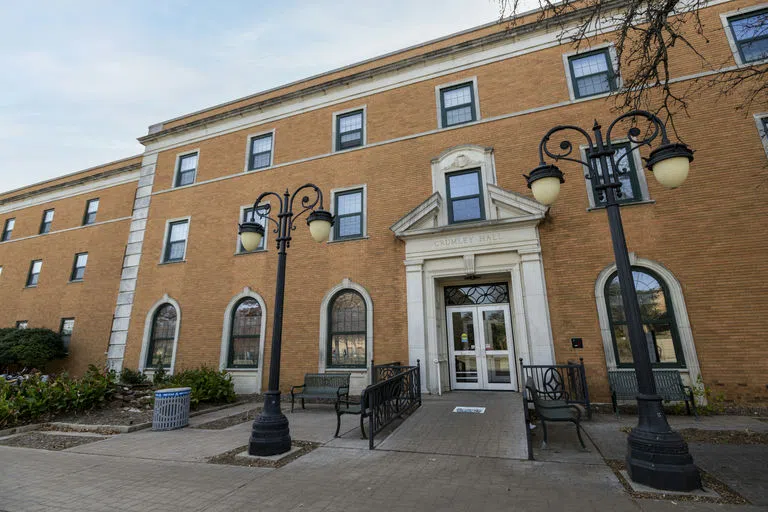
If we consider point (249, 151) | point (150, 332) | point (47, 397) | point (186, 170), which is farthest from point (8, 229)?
point (47, 397)

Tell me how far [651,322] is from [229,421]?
10.8 meters

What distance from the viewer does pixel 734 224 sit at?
8727 mm

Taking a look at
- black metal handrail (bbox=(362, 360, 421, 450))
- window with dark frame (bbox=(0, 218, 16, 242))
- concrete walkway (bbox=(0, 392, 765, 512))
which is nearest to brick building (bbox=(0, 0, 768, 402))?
black metal handrail (bbox=(362, 360, 421, 450))

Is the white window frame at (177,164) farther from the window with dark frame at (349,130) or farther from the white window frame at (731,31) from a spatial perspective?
the white window frame at (731,31)

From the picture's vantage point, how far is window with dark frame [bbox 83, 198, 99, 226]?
2114 cm

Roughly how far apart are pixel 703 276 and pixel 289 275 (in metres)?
11.9

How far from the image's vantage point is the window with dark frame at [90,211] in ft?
69.4

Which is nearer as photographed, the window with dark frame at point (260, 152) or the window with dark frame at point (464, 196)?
the window with dark frame at point (464, 196)

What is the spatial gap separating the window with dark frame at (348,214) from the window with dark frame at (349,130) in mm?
2024

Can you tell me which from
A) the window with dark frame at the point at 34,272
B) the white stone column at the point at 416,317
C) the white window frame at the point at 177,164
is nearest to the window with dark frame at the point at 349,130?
the white stone column at the point at 416,317

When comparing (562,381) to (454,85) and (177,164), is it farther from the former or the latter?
(177,164)

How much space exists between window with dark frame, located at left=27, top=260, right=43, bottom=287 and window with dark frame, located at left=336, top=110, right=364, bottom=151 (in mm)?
20618

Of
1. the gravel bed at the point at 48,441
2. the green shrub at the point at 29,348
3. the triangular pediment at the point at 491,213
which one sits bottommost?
the gravel bed at the point at 48,441

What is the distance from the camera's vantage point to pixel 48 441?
24.5ft
